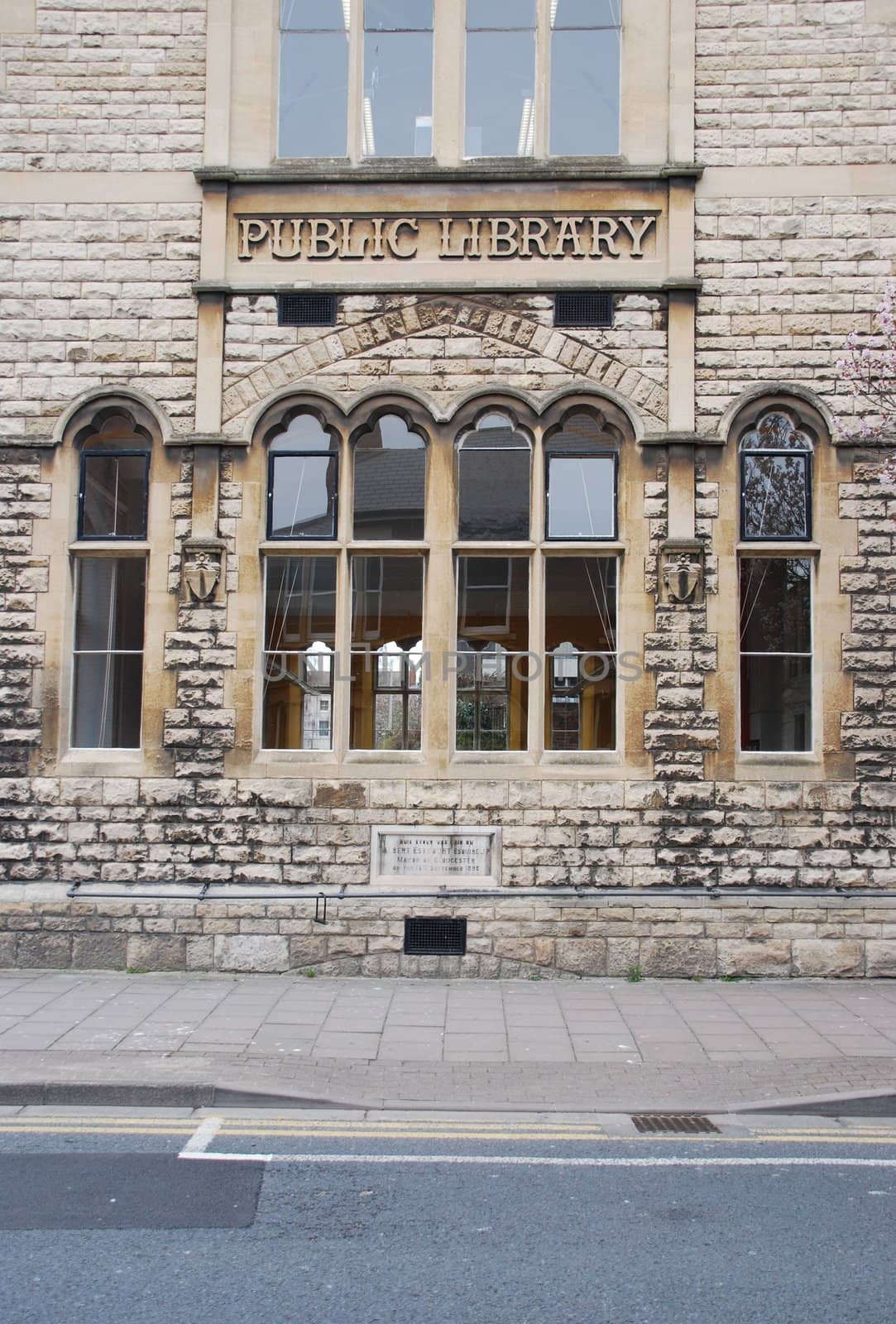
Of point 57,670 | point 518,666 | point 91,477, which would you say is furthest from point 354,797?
point 91,477


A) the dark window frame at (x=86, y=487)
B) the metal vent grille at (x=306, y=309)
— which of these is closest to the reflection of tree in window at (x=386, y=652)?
the dark window frame at (x=86, y=487)

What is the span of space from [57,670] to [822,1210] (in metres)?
7.49

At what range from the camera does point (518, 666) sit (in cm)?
1018

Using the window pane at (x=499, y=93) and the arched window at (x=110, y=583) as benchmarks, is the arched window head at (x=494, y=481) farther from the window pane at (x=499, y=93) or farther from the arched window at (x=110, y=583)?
the arched window at (x=110, y=583)

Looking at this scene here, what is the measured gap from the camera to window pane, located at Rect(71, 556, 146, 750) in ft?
33.7

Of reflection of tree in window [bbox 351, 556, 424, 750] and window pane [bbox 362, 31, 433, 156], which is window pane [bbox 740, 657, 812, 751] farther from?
window pane [bbox 362, 31, 433, 156]

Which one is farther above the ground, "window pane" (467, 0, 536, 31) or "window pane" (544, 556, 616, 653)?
"window pane" (467, 0, 536, 31)

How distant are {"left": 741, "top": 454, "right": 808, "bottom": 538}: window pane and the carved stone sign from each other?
2112 mm

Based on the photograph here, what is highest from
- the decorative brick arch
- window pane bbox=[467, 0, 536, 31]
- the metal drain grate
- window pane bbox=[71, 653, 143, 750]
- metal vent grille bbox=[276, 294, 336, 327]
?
window pane bbox=[467, 0, 536, 31]

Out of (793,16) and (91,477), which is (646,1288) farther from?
(793,16)

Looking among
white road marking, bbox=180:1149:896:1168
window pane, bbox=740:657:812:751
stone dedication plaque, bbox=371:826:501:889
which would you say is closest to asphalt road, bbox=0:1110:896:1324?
white road marking, bbox=180:1149:896:1168

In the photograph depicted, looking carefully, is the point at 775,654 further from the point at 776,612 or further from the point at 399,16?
the point at 399,16

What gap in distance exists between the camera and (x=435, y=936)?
9805 mm

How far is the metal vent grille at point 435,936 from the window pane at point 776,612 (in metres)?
3.46
